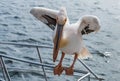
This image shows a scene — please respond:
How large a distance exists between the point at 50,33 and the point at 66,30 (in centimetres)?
879

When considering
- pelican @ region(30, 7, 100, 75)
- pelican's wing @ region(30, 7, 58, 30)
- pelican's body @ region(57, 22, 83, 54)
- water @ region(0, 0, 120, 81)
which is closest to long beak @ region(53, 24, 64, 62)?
pelican @ region(30, 7, 100, 75)

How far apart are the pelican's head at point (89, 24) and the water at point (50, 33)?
13.6 ft

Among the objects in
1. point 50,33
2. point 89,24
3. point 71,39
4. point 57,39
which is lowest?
point 50,33

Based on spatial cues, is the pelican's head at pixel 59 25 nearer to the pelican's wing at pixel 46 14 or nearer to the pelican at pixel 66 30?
the pelican at pixel 66 30

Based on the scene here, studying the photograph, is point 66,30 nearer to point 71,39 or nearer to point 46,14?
point 71,39

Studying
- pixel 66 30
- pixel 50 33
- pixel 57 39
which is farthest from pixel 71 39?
pixel 50 33

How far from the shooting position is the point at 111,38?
1446 cm

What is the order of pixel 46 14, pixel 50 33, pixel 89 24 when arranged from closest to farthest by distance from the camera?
pixel 89 24 < pixel 46 14 < pixel 50 33

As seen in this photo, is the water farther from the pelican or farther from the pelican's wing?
the pelican

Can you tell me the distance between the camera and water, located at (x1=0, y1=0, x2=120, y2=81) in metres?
12.1

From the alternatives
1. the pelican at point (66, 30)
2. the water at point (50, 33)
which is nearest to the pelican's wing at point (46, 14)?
the pelican at point (66, 30)

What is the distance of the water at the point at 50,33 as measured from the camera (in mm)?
12086

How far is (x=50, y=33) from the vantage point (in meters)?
14.6

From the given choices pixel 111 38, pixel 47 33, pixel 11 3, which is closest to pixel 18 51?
pixel 47 33
